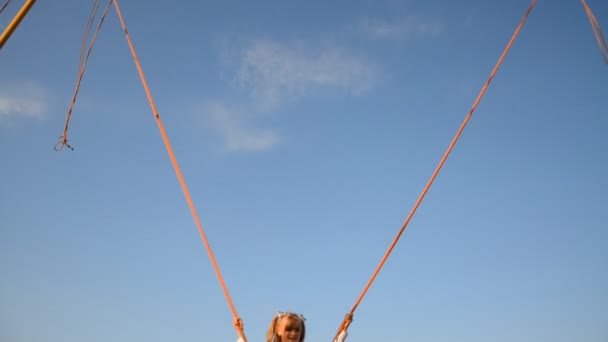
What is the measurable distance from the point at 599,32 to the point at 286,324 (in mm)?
6386

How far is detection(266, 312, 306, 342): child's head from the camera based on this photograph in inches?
246

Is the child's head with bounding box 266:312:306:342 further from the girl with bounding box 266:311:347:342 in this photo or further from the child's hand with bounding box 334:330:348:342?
the child's hand with bounding box 334:330:348:342

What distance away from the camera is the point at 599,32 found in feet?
23.9

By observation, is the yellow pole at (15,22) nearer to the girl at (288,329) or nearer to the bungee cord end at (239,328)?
the bungee cord end at (239,328)

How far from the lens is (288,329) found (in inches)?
246

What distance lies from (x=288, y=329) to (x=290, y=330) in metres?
0.03

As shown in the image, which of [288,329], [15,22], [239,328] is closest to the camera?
[15,22]

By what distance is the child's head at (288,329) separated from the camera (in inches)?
246

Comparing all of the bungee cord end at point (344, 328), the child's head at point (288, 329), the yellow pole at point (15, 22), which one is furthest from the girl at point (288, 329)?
the yellow pole at point (15, 22)

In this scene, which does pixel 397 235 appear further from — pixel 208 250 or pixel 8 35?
pixel 8 35

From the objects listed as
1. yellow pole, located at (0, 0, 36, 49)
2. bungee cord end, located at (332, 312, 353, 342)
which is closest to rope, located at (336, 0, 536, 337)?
bungee cord end, located at (332, 312, 353, 342)

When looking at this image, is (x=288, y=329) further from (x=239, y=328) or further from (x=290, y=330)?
(x=239, y=328)

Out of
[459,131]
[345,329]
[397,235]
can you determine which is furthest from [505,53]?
[345,329]

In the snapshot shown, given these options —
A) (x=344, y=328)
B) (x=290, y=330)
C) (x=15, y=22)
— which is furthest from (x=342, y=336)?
(x=15, y=22)
